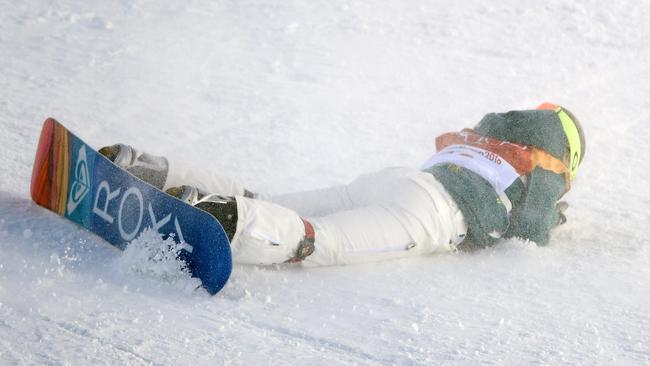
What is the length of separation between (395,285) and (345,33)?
3105 mm

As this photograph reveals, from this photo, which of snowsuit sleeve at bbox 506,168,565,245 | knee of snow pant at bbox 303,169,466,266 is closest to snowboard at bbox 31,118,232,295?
knee of snow pant at bbox 303,169,466,266

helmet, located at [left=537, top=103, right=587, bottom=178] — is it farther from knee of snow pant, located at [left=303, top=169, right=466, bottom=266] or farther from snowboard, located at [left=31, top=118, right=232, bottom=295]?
snowboard, located at [left=31, top=118, right=232, bottom=295]

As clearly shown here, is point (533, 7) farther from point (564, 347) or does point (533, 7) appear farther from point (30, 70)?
point (564, 347)

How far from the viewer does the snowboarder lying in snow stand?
2291 millimetres

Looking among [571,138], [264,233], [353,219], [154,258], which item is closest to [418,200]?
[353,219]

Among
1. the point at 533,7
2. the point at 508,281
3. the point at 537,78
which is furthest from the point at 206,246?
the point at 533,7

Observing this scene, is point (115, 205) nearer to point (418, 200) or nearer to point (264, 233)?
point (264, 233)

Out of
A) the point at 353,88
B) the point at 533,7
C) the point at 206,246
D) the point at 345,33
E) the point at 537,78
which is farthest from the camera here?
the point at 533,7

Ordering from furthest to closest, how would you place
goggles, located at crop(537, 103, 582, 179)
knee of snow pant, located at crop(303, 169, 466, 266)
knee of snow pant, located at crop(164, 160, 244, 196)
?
1. goggles, located at crop(537, 103, 582, 179)
2. knee of snow pant, located at crop(164, 160, 244, 196)
3. knee of snow pant, located at crop(303, 169, 466, 266)

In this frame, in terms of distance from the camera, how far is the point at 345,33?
5.25m

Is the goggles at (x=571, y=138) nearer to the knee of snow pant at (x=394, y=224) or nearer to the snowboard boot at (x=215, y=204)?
the knee of snow pant at (x=394, y=224)

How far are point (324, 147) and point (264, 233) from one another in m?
1.51

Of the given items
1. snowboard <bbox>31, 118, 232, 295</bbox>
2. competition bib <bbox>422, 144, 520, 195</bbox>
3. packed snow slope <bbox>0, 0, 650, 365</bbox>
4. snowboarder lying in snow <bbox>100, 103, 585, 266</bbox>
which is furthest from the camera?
competition bib <bbox>422, 144, 520, 195</bbox>

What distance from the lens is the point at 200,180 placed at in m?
2.64
